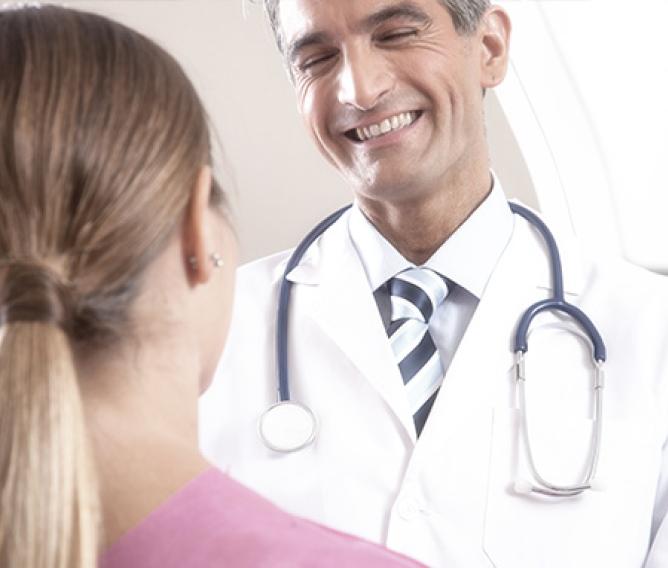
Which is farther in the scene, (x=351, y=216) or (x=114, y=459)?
(x=351, y=216)

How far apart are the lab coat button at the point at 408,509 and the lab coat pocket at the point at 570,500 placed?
0.29 feet

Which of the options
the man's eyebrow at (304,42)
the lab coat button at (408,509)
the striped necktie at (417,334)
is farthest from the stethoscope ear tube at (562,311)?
the man's eyebrow at (304,42)

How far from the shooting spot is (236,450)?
1383mm

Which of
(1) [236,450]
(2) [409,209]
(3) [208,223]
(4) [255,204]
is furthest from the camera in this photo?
(4) [255,204]

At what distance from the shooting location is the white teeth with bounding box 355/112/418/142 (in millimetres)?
1499

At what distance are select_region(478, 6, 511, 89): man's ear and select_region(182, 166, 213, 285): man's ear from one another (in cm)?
92

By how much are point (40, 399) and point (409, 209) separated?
911mm

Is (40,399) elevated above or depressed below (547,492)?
above

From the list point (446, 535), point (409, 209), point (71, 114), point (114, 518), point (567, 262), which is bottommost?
point (446, 535)

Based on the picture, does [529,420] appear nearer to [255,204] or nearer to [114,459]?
[114,459]

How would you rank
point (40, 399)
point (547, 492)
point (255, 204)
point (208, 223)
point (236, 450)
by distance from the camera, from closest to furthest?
point (40, 399)
point (208, 223)
point (547, 492)
point (236, 450)
point (255, 204)

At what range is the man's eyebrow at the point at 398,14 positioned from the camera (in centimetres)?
147

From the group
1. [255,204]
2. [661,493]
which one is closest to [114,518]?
[661,493]

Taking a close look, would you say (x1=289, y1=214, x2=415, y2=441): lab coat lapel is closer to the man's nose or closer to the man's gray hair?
the man's nose
